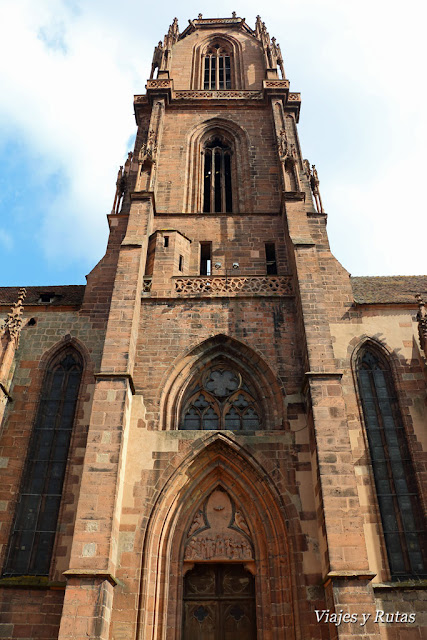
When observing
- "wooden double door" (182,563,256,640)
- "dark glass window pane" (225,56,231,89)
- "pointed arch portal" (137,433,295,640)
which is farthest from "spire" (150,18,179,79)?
"wooden double door" (182,563,256,640)

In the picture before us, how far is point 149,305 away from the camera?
47.0 ft

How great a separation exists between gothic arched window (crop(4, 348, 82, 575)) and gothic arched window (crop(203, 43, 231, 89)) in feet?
52.4

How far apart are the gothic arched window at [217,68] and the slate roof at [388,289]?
12.4 meters

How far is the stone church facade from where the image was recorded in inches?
394

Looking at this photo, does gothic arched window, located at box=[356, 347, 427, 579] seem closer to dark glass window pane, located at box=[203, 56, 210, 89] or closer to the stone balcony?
the stone balcony

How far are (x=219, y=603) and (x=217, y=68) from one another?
22.3 m

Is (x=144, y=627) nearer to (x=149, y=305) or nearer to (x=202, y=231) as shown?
(x=149, y=305)

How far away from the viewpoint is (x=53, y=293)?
1611 cm

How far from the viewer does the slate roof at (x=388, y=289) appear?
14.7 metres

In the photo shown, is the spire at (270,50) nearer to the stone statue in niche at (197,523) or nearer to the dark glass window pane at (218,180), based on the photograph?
the dark glass window pane at (218,180)

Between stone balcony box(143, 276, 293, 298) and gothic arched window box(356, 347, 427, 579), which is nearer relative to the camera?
gothic arched window box(356, 347, 427, 579)

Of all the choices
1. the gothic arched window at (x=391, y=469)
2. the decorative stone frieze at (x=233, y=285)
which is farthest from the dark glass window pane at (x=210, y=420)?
the gothic arched window at (x=391, y=469)

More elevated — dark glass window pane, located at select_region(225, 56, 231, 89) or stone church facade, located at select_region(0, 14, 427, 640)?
dark glass window pane, located at select_region(225, 56, 231, 89)

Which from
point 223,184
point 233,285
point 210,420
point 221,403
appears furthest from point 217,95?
point 210,420
